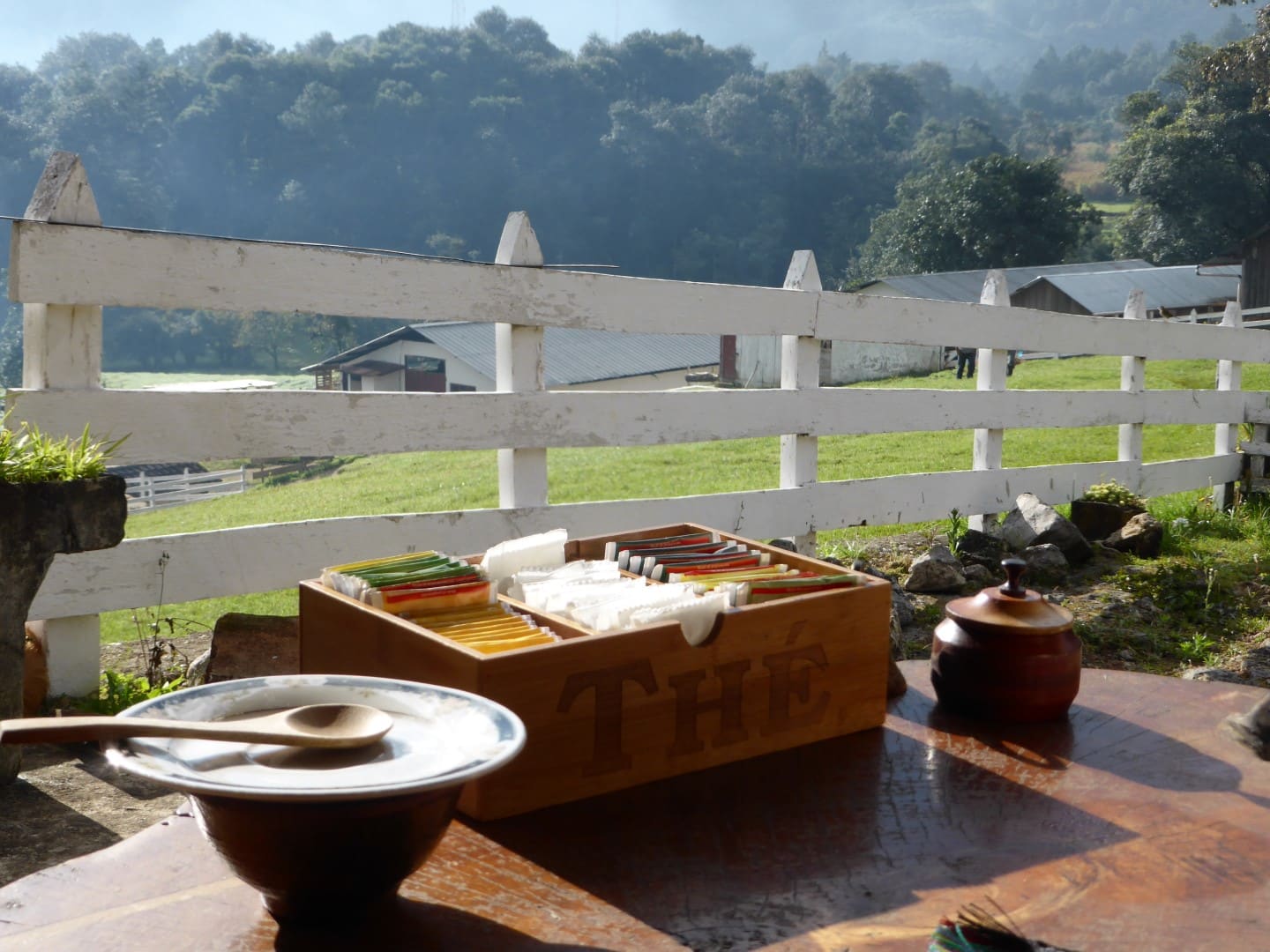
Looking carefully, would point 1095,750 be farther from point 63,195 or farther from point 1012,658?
point 63,195

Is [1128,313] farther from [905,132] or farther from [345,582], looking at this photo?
[905,132]

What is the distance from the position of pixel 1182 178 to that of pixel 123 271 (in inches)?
2042

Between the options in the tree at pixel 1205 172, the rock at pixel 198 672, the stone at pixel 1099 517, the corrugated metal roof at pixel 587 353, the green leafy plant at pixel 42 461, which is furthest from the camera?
the tree at pixel 1205 172

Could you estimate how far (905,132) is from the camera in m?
87.2

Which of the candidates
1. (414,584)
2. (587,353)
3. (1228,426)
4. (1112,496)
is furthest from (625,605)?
(587,353)

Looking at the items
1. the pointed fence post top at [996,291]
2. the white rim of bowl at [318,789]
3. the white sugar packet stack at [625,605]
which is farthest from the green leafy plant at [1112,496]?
the white rim of bowl at [318,789]

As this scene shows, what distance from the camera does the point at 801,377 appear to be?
492cm

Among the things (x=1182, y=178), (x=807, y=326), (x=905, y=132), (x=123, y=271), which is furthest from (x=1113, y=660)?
(x=905, y=132)

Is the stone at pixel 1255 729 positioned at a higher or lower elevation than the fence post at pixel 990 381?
lower

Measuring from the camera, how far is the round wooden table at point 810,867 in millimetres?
1051

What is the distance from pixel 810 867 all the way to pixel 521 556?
2.22ft

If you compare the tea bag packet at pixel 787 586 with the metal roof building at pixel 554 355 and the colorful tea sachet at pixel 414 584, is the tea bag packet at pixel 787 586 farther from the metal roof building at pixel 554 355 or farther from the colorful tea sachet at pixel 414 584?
the metal roof building at pixel 554 355

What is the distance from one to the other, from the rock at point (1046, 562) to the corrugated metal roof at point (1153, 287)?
1364 inches

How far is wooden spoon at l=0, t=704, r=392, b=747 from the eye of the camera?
92cm
